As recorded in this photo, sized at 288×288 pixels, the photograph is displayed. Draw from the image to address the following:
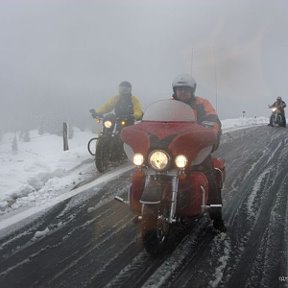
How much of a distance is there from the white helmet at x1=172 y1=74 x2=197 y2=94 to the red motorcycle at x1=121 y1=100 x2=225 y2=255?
0.61m

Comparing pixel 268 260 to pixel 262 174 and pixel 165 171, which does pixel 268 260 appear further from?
pixel 262 174

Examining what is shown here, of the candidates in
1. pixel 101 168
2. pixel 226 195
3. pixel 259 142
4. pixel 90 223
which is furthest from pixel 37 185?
pixel 259 142

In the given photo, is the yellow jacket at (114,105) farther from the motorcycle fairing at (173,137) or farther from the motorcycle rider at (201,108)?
the motorcycle fairing at (173,137)

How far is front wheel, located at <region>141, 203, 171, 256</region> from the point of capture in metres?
4.38

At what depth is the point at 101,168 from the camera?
966 centimetres

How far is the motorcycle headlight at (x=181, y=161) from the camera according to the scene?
458cm

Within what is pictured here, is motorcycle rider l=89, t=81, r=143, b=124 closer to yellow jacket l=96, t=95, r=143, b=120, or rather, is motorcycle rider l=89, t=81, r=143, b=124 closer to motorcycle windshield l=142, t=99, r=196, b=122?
yellow jacket l=96, t=95, r=143, b=120

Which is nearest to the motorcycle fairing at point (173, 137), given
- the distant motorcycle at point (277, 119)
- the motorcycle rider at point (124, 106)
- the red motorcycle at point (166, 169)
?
the red motorcycle at point (166, 169)

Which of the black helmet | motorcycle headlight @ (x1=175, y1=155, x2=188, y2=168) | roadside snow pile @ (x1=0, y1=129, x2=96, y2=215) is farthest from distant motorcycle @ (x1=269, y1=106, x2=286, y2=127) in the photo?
motorcycle headlight @ (x1=175, y1=155, x2=188, y2=168)

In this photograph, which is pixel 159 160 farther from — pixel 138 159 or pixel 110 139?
pixel 110 139

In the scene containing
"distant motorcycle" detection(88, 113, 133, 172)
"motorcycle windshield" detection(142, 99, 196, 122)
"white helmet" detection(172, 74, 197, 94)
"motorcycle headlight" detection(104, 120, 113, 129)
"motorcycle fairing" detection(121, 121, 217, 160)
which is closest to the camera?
"motorcycle fairing" detection(121, 121, 217, 160)

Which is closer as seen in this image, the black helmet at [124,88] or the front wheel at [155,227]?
the front wheel at [155,227]

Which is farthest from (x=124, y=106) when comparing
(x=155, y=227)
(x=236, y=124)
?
(x=236, y=124)

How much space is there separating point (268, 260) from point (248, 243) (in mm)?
501
